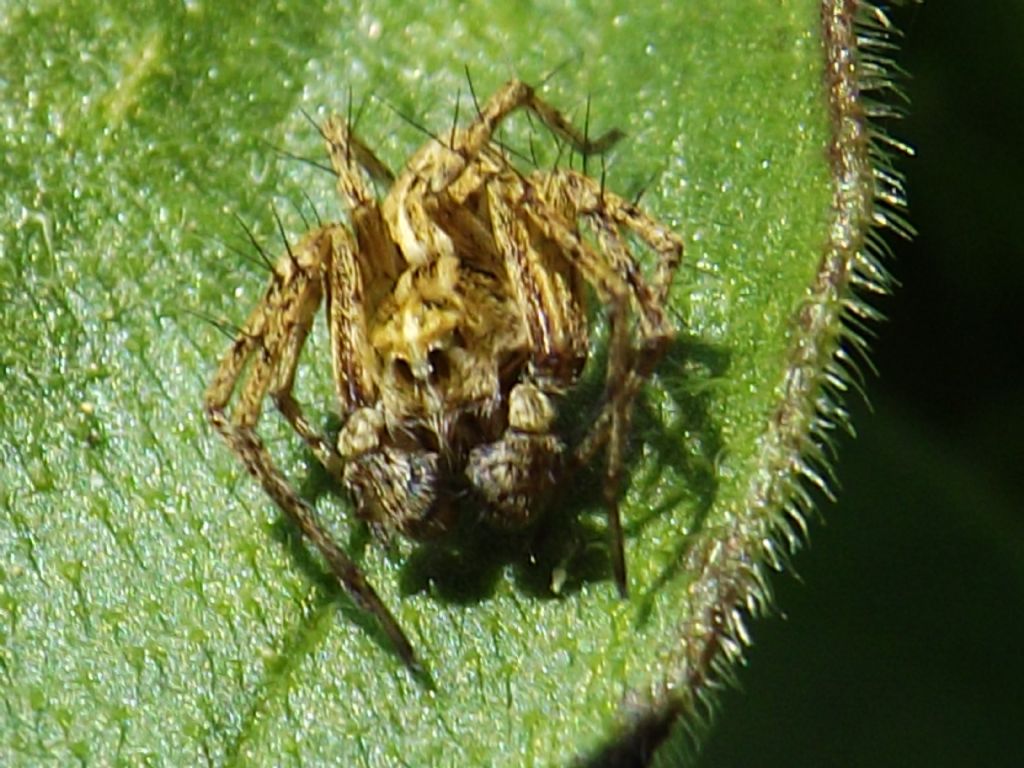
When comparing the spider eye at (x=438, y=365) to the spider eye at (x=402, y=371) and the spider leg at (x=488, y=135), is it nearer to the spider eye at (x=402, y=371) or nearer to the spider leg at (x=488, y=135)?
the spider eye at (x=402, y=371)

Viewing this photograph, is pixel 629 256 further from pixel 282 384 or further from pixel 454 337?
pixel 282 384

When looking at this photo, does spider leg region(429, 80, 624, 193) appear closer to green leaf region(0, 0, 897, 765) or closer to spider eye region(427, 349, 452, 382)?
green leaf region(0, 0, 897, 765)

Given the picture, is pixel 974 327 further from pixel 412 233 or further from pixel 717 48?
pixel 412 233

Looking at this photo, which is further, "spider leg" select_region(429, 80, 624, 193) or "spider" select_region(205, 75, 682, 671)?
"spider leg" select_region(429, 80, 624, 193)

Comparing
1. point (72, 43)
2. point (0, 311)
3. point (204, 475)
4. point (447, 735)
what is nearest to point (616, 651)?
point (447, 735)

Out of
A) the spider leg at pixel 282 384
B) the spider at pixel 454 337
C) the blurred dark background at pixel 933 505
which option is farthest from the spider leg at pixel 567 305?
the blurred dark background at pixel 933 505

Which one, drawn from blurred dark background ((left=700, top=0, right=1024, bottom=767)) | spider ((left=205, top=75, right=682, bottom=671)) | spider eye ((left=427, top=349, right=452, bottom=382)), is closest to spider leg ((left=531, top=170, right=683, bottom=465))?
spider ((left=205, top=75, right=682, bottom=671))
